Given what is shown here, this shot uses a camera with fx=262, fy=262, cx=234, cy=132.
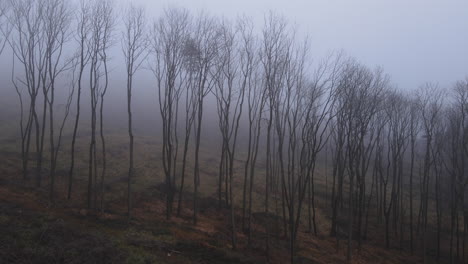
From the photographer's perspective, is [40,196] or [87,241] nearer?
[87,241]

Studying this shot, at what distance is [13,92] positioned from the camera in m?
50.3

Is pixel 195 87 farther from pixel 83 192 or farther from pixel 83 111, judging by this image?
pixel 83 111

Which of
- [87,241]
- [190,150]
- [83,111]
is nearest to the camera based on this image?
[87,241]

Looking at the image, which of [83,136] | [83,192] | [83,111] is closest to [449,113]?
[83,192]

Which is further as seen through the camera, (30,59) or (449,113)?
(449,113)

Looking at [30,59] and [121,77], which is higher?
[121,77]

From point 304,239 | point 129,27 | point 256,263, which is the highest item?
point 129,27

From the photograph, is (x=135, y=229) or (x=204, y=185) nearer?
(x=135, y=229)

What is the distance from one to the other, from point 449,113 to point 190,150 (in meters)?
26.9

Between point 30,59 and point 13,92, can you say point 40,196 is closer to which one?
point 30,59

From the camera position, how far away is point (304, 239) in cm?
1639

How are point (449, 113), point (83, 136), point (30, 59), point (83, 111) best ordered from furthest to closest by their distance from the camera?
point (83, 111)
point (83, 136)
point (449, 113)
point (30, 59)

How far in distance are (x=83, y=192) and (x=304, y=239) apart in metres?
14.2

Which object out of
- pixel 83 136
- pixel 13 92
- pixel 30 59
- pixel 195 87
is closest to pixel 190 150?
pixel 83 136
